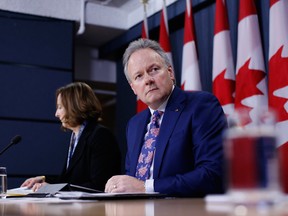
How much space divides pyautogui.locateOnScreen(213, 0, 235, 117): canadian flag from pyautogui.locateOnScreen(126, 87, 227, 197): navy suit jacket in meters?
1.16

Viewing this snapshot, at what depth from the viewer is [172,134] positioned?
75.3 inches

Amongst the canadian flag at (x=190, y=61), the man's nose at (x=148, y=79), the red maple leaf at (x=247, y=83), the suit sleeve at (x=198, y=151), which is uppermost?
the canadian flag at (x=190, y=61)

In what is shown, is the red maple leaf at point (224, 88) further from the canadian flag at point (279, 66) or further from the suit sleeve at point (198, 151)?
the suit sleeve at point (198, 151)

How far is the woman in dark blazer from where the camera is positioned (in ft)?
8.47

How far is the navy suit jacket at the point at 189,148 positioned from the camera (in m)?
1.68

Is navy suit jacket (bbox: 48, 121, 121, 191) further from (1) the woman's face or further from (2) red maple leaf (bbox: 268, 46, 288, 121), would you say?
(2) red maple leaf (bbox: 268, 46, 288, 121)

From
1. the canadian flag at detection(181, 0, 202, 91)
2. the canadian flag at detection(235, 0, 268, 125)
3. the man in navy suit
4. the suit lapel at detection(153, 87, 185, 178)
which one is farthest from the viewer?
the canadian flag at detection(181, 0, 202, 91)

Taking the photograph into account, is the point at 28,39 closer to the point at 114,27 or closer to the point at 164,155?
the point at 114,27

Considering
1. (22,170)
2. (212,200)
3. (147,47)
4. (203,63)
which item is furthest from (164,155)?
(22,170)

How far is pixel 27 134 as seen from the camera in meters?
4.48

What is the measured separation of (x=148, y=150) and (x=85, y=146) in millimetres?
851

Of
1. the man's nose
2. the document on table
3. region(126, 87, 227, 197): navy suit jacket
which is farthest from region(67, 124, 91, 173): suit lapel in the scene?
the man's nose

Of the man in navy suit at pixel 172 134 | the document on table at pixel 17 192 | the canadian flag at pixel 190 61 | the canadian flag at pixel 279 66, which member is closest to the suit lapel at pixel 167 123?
the man in navy suit at pixel 172 134

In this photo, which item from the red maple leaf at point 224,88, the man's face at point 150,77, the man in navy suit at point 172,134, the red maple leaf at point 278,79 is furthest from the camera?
the red maple leaf at point 224,88
